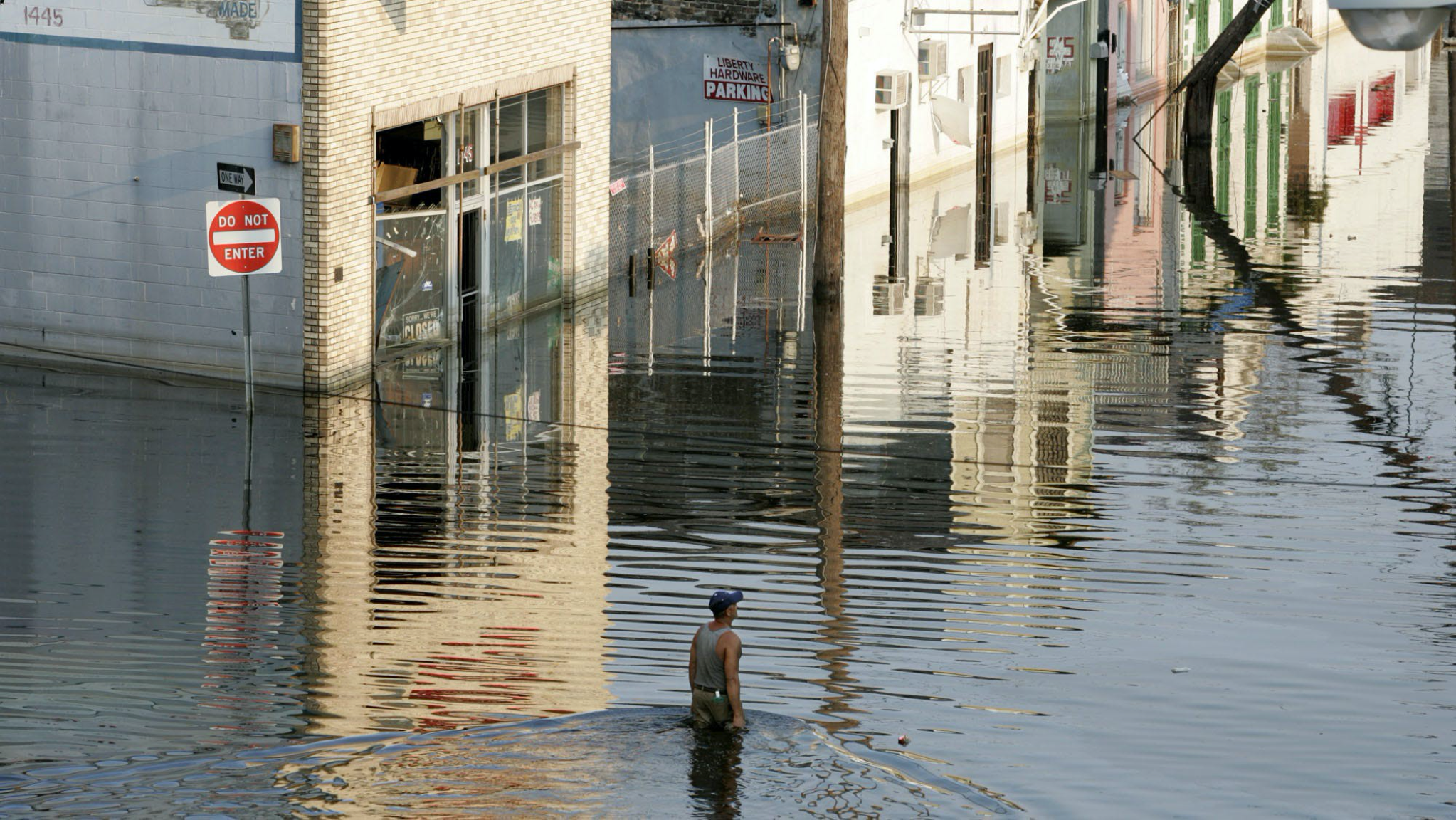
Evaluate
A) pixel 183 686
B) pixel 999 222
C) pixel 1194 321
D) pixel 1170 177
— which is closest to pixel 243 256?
pixel 183 686

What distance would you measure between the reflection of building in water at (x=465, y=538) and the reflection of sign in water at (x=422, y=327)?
205 millimetres

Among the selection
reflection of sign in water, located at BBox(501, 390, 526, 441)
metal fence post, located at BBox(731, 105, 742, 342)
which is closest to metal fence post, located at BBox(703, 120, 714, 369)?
metal fence post, located at BBox(731, 105, 742, 342)

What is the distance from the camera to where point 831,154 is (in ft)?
84.6

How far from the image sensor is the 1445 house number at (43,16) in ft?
67.6

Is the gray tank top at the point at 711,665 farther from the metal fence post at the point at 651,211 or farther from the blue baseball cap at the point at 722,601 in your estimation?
the metal fence post at the point at 651,211

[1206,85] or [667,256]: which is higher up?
[1206,85]

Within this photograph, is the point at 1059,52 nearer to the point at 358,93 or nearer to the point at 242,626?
the point at 358,93

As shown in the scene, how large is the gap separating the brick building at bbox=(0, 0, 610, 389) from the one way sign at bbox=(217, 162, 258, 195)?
2.00 m

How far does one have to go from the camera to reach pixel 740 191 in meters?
32.7

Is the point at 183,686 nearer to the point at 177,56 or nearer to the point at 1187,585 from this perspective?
the point at 1187,585

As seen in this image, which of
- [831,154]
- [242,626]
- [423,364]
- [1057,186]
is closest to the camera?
[242,626]

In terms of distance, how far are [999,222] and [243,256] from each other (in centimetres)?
1861

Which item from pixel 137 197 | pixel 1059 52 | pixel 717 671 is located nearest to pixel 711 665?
pixel 717 671

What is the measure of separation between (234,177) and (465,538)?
4.32 m
